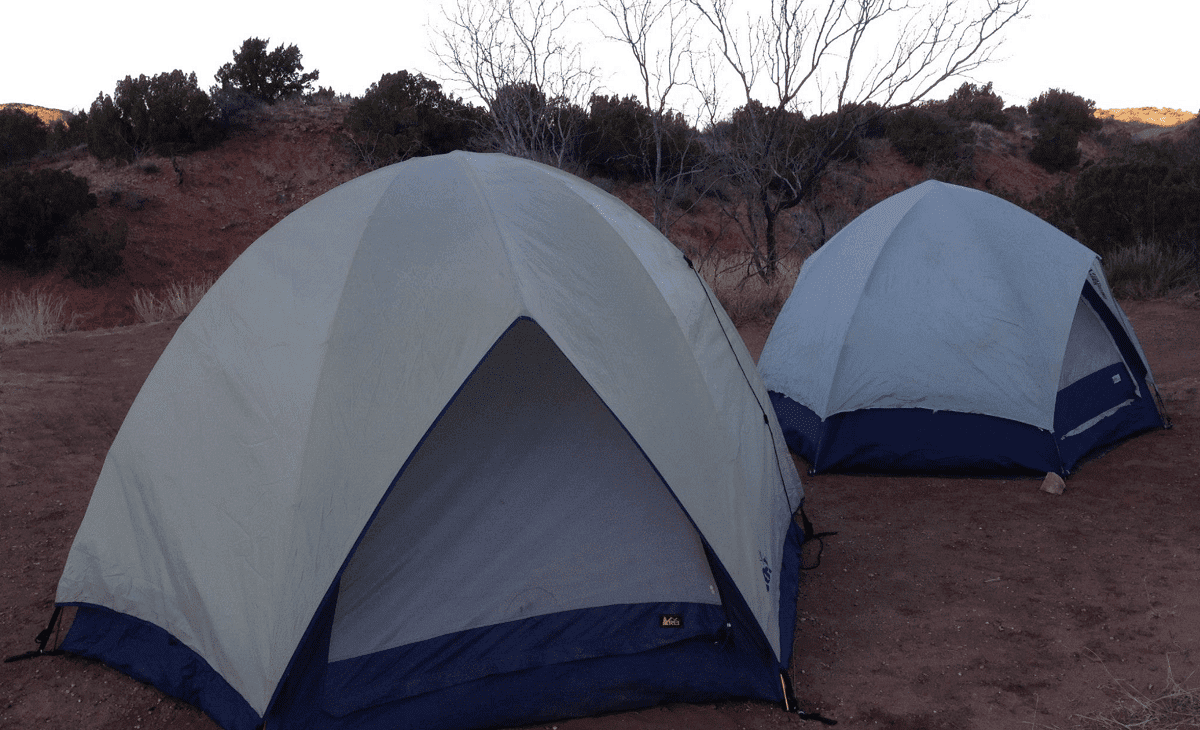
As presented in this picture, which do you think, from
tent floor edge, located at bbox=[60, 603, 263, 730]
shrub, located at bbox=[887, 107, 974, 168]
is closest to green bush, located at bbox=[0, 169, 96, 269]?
tent floor edge, located at bbox=[60, 603, 263, 730]

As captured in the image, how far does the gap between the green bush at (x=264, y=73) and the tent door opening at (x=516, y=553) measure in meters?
21.8

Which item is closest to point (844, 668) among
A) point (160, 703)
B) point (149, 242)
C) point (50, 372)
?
point (160, 703)

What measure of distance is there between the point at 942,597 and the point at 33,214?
17.4 m

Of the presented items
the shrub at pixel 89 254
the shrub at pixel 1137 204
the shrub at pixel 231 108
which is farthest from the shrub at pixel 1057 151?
the shrub at pixel 89 254

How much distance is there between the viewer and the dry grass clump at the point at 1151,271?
10.3 m

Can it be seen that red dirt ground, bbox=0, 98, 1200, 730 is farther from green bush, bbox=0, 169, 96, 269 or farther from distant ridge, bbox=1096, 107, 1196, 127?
distant ridge, bbox=1096, 107, 1196, 127

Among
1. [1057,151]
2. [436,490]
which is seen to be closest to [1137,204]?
[436,490]

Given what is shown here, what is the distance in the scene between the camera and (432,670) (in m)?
2.92

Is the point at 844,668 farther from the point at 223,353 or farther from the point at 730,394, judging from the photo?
the point at 223,353

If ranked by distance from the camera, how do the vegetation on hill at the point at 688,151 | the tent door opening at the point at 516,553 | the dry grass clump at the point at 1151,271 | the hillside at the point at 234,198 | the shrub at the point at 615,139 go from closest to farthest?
the tent door opening at the point at 516,553 → the dry grass clump at the point at 1151,271 → the vegetation on hill at the point at 688,151 → the hillside at the point at 234,198 → the shrub at the point at 615,139

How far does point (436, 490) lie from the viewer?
3.14 meters

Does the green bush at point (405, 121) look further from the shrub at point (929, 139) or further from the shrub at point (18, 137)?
the shrub at point (929, 139)

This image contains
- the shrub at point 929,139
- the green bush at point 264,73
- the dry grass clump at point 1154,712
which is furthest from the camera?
the shrub at point 929,139

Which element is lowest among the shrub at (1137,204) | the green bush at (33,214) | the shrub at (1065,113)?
the shrub at (1137,204)
